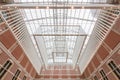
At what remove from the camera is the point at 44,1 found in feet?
84.2

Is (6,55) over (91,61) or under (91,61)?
over

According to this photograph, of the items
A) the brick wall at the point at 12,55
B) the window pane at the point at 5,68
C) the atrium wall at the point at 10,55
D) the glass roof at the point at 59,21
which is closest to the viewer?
the atrium wall at the point at 10,55

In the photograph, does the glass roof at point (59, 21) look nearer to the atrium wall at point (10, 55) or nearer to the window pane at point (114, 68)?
the atrium wall at point (10, 55)

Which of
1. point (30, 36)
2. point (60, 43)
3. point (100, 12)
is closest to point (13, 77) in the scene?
point (30, 36)

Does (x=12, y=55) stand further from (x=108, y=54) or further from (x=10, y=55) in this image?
(x=108, y=54)

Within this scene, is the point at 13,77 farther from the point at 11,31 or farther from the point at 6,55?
the point at 11,31

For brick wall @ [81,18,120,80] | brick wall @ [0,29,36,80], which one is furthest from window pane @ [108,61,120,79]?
brick wall @ [0,29,36,80]

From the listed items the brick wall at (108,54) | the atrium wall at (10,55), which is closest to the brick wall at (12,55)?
the atrium wall at (10,55)

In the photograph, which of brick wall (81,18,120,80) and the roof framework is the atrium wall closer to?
the roof framework

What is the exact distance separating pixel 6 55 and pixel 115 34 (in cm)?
1224

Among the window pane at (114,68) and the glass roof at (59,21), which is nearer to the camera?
the window pane at (114,68)

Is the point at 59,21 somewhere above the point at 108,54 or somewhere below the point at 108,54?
below

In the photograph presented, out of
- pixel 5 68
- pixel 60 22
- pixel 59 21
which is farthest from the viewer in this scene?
pixel 60 22

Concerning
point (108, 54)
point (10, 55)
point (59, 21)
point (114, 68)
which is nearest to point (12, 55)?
point (10, 55)
